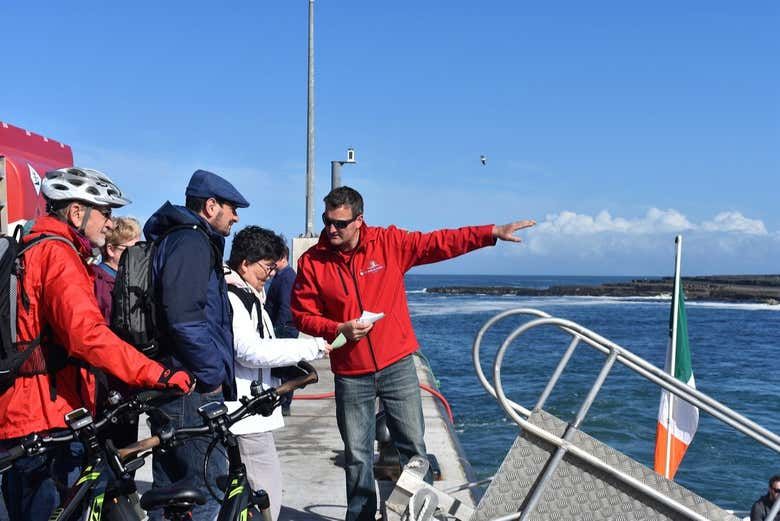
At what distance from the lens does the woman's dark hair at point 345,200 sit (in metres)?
4.68

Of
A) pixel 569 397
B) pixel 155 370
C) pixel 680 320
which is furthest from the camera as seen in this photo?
pixel 569 397

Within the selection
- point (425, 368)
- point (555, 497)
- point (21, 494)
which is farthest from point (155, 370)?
point (425, 368)

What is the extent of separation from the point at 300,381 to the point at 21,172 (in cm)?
460

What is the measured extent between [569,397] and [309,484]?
58.2 feet

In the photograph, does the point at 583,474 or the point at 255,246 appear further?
the point at 255,246

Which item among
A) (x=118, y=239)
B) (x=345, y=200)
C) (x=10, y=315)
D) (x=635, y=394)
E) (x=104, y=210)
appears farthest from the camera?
(x=635, y=394)

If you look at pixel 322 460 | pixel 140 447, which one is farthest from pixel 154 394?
pixel 322 460

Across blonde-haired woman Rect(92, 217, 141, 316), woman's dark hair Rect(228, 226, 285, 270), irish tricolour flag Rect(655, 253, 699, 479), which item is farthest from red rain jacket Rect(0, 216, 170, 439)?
irish tricolour flag Rect(655, 253, 699, 479)

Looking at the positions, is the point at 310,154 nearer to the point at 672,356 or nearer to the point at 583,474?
the point at 672,356

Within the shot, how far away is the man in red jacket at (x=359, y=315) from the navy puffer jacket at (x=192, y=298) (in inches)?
38.9

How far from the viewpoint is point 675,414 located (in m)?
8.18

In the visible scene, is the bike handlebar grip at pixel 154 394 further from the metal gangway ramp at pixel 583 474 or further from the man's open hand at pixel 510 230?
the man's open hand at pixel 510 230

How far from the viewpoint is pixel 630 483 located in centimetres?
323

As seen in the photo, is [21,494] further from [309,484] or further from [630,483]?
[309,484]
